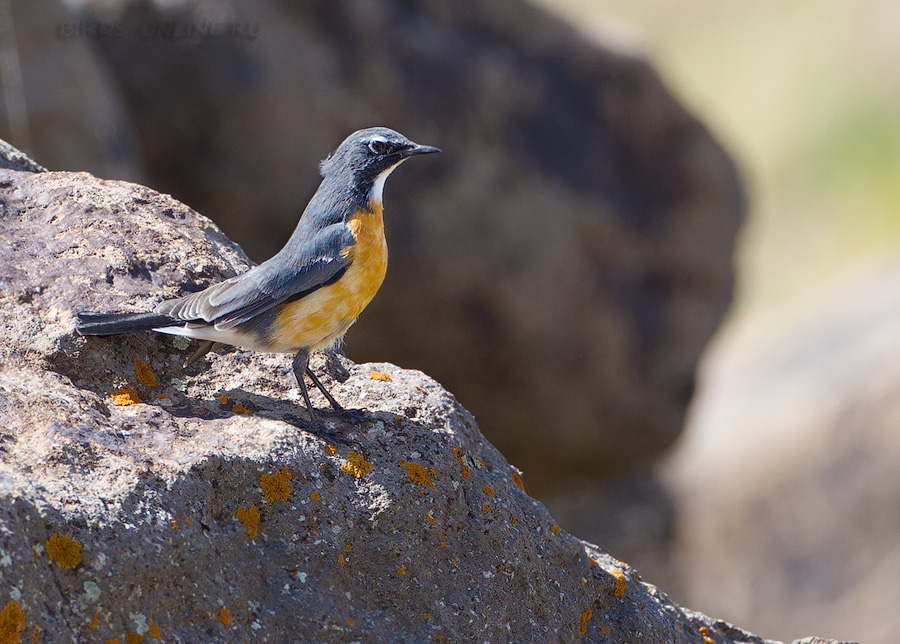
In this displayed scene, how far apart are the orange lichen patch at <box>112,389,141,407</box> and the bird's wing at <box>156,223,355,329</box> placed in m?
0.39

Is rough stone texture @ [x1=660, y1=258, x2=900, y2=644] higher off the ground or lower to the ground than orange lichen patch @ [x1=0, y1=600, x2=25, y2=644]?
higher

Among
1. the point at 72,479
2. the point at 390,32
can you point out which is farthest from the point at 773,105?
the point at 72,479

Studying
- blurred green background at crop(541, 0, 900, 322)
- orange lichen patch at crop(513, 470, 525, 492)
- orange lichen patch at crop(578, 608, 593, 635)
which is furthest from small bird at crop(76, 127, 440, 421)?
blurred green background at crop(541, 0, 900, 322)

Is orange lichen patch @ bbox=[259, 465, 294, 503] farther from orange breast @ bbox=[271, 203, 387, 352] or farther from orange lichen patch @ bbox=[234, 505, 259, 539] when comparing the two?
orange breast @ bbox=[271, 203, 387, 352]

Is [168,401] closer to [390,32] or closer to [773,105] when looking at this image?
[390,32]

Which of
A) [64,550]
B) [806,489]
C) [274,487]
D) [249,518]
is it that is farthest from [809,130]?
[64,550]

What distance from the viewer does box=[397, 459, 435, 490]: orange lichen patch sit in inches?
170

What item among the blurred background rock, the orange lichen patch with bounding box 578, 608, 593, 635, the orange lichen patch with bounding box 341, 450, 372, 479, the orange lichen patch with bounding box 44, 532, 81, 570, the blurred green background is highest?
the blurred green background

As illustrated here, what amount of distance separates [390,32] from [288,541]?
10.4 metres

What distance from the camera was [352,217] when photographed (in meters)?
Result: 5.16

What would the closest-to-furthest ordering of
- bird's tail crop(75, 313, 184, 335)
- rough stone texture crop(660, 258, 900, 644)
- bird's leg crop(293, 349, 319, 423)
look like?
bird's tail crop(75, 313, 184, 335) → bird's leg crop(293, 349, 319, 423) → rough stone texture crop(660, 258, 900, 644)

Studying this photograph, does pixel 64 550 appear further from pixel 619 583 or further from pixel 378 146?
pixel 378 146

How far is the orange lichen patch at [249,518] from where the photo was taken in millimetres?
3920

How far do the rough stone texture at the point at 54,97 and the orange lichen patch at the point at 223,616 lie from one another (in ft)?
24.6
